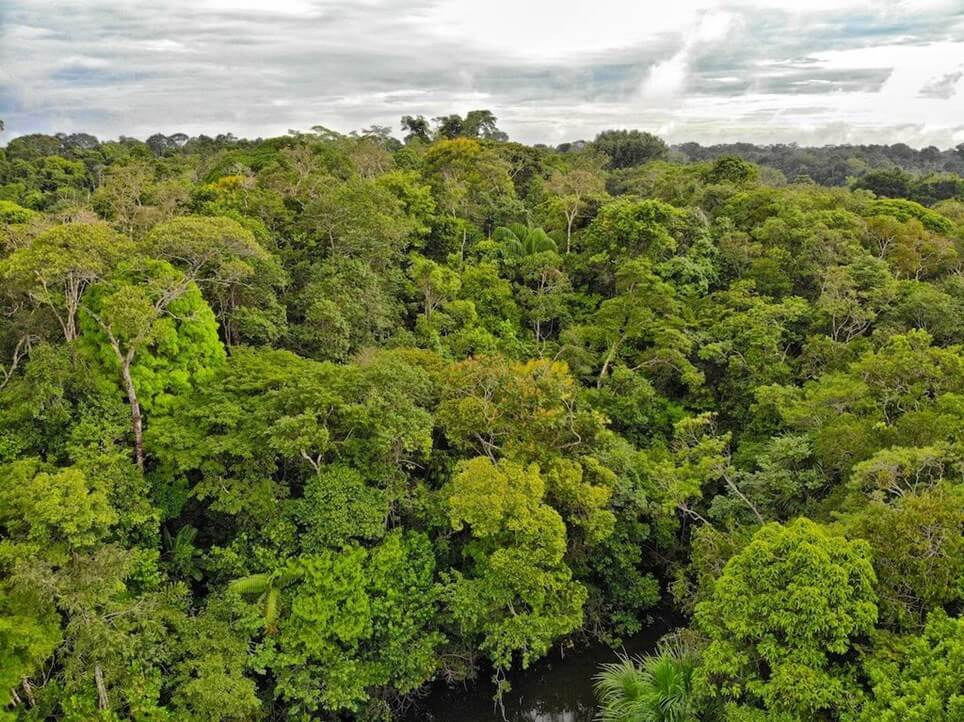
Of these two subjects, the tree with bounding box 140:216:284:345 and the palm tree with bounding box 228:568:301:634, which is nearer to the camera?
the palm tree with bounding box 228:568:301:634

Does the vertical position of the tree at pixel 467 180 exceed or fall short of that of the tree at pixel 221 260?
it exceeds it

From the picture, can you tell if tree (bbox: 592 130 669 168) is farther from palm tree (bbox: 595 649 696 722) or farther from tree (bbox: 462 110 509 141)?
palm tree (bbox: 595 649 696 722)

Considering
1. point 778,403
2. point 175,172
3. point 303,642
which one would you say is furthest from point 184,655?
point 175,172

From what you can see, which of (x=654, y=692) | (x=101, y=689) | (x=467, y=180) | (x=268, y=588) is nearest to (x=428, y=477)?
(x=268, y=588)

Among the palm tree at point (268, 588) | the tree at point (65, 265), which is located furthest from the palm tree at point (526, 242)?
the palm tree at point (268, 588)

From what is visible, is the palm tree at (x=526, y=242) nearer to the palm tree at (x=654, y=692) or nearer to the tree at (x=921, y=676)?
the palm tree at (x=654, y=692)

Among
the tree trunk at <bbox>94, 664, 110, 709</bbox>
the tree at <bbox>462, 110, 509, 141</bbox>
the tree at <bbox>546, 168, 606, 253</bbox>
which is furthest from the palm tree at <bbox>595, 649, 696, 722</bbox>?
the tree at <bbox>462, 110, 509, 141</bbox>
